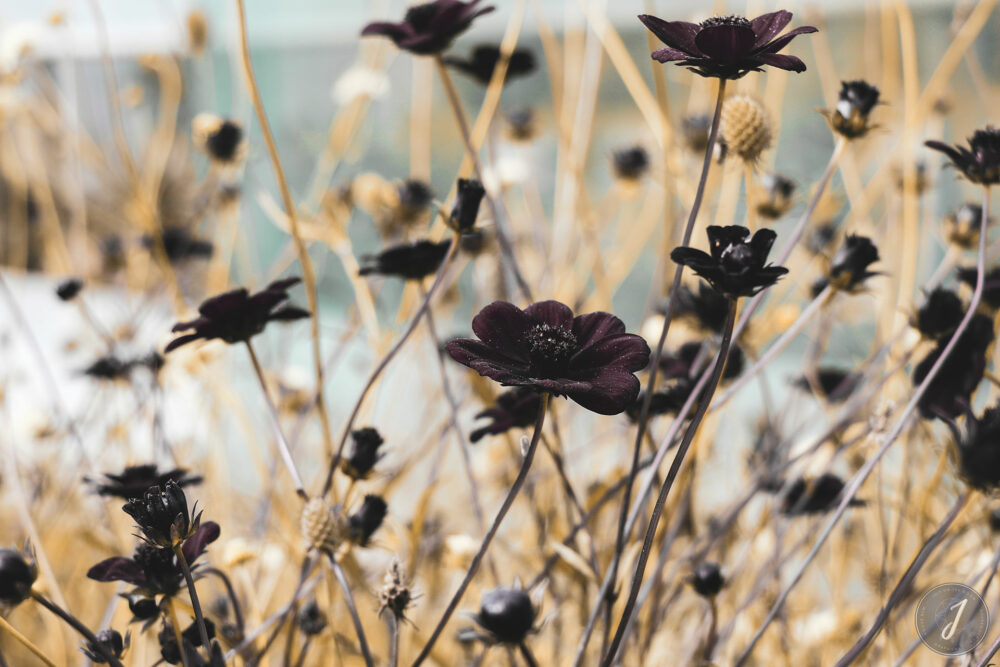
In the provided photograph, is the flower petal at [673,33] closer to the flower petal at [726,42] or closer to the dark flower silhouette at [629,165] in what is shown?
the flower petal at [726,42]

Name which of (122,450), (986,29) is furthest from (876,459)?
(986,29)

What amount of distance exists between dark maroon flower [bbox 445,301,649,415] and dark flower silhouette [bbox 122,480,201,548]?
0.27ft

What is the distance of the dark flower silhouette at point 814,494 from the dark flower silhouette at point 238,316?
251 millimetres

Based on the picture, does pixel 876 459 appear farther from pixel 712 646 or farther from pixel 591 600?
pixel 591 600

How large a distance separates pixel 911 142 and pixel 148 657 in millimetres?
497

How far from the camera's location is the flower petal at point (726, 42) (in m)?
0.23

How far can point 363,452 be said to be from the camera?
290 millimetres

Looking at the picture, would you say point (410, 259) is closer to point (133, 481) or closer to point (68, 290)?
point (133, 481)

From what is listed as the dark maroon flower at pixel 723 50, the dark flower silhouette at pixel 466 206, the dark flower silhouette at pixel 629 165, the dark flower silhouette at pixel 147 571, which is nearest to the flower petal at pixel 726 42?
the dark maroon flower at pixel 723 50

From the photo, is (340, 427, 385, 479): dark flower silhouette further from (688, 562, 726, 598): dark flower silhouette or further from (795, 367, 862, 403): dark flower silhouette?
(795, 367, 862, 403): dark flower silhouette

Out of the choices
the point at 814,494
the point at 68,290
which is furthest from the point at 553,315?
the point at 68,290

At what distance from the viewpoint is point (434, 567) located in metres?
0.53

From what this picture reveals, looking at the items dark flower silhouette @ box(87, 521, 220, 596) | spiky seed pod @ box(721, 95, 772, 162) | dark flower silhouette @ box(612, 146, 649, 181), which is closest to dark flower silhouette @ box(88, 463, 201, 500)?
dark flower silhouette @ box(87, 521, 220, 596)

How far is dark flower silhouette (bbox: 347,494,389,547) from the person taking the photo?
0.28 metres
